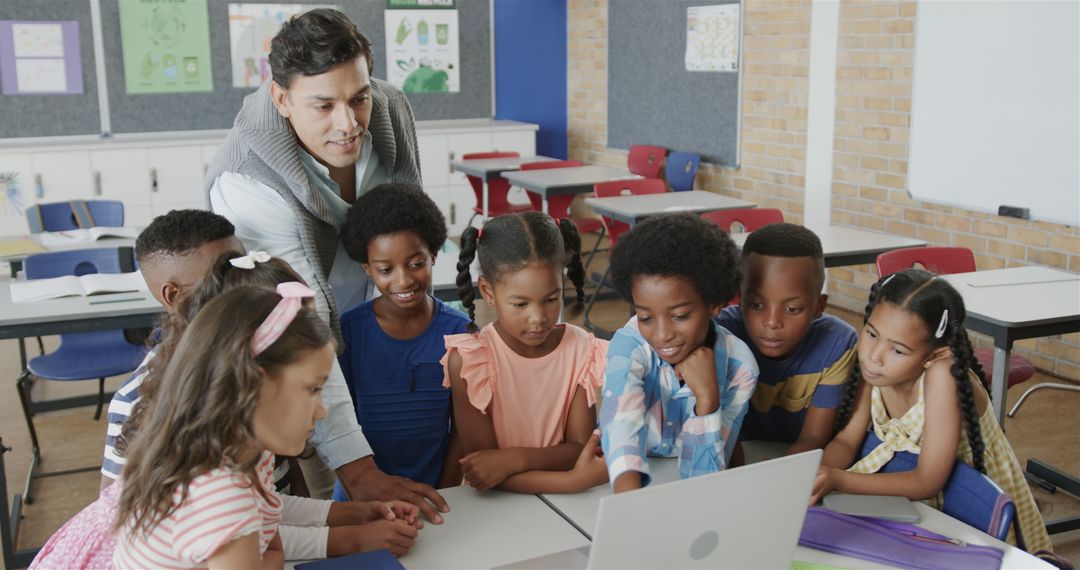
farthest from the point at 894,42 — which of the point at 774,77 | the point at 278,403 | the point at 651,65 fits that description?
the point at 278,403

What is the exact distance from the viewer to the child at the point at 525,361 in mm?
1722

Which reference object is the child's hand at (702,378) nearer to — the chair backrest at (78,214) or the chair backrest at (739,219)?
the chair backrest at (739,219)

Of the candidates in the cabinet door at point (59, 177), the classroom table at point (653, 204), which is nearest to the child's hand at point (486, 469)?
the classroom table at point (653, 204)

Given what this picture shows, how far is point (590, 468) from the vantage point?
5.18 ft

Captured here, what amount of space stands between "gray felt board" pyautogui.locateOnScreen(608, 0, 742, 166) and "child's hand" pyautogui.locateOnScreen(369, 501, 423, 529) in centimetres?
484

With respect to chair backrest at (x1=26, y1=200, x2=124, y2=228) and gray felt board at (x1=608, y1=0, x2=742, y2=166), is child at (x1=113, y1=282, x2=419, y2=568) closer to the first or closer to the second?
chair backrest at (x1=26, y1=200, x2=124, y2=228)

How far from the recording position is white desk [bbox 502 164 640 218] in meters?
5.16

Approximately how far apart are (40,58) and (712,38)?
423 cm

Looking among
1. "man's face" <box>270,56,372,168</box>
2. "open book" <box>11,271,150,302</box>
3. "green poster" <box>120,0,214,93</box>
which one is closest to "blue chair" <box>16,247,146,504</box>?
"open book" <box>11,271,150,302</box>

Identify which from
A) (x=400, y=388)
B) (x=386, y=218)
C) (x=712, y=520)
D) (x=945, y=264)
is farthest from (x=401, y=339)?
(x=945, y=264)

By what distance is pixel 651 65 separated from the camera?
22.0 feet

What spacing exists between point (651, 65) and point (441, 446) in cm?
522

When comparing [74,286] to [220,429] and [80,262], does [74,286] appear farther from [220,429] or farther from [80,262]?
[220,429]

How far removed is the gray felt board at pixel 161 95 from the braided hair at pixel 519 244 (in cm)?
534
